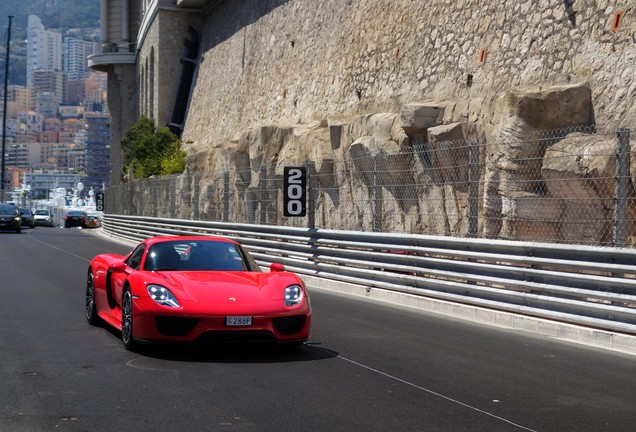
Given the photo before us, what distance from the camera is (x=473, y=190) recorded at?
14.9 m

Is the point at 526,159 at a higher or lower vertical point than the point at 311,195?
higher

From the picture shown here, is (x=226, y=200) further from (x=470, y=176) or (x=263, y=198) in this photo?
(x=470, y=176)

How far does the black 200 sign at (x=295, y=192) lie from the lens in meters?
20.9

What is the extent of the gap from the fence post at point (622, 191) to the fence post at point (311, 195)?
9355mm

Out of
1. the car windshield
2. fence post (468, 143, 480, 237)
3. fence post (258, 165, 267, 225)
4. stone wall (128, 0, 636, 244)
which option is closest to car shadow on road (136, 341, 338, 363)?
the car windshield

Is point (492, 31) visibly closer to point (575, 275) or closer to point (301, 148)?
point (301, 148)

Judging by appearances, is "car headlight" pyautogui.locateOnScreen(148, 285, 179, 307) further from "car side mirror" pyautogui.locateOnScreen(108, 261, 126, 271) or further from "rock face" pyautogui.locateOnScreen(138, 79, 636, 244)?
"rock face" pyautogui.locateOnScreen(138, 79, 636, 244)

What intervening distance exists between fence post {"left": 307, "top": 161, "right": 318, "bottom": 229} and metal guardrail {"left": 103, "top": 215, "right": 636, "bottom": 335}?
0.94ft

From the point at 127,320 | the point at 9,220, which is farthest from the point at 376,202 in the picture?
the point at 9,220

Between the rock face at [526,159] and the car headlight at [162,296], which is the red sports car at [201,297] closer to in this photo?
the car headlight at [162,296]

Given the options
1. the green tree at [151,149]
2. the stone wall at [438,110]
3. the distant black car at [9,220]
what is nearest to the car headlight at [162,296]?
the stone wall at [438,110]

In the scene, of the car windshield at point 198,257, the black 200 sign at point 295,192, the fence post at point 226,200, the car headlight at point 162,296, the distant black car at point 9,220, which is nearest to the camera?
the car headlight at point 162,296

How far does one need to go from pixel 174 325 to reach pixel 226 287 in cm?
70

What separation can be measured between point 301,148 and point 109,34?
6151cm
